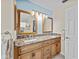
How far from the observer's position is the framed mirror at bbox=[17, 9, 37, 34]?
3922 millimetres

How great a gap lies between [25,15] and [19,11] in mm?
366

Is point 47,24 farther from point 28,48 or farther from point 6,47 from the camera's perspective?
point 6,47

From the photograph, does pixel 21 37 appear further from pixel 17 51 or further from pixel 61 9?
pixel 61 9

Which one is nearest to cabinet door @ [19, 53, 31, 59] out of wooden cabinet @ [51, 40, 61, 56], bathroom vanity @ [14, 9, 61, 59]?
bathroom vanity @ [14, 9, 61, 59]

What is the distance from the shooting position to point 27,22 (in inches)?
169

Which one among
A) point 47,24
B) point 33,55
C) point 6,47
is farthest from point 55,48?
point 6,47

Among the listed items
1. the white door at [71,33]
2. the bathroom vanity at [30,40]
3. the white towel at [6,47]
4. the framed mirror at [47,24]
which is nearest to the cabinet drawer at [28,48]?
the bathroom vanity at [30,40]

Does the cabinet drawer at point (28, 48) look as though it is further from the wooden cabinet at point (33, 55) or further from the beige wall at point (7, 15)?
the beige wall at point (7, 15)

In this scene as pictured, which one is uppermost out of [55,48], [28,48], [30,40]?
[30,40]

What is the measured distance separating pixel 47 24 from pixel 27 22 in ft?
6.44

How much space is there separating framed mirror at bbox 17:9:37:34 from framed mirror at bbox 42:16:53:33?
38.7 inches

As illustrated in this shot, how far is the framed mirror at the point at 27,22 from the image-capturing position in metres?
3.92

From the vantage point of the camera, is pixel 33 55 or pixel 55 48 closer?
pixel 33 55

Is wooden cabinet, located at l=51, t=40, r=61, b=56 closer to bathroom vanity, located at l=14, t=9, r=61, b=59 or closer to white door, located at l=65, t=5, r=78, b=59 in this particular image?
bathroom vanity, located at l=14, t=9, r=61, b=59
